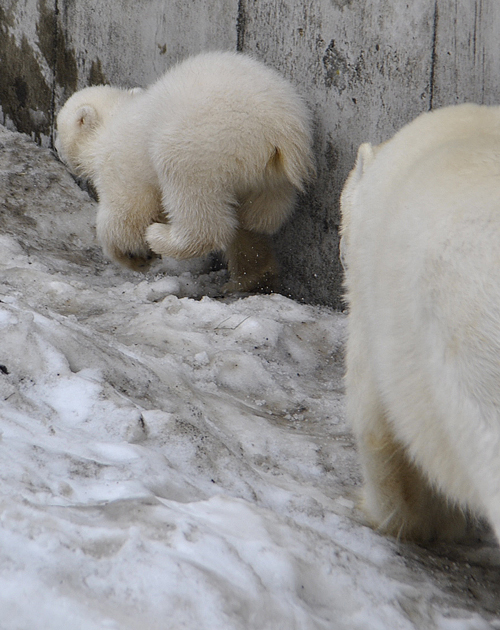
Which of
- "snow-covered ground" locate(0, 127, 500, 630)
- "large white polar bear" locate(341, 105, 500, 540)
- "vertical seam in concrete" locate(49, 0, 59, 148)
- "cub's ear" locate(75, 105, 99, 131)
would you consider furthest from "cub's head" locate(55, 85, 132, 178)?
"large white polar bear" locate(341, 105, 500, 540)

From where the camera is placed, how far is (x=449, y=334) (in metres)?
1.11

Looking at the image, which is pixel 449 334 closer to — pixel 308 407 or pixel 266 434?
pixel 266 434

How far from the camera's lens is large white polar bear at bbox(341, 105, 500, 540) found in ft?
3.56

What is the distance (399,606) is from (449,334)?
0.60m

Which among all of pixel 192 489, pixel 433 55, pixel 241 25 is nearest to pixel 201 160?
pixel 241 25

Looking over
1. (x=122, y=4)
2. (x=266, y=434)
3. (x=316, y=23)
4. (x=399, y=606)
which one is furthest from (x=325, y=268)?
(x=399, y=606)

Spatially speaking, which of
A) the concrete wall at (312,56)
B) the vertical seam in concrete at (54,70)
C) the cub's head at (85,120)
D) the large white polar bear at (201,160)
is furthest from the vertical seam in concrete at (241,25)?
the vertical seam in concrete at (54,70)

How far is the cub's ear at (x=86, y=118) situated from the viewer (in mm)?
4439

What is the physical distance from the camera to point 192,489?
5.28 ft

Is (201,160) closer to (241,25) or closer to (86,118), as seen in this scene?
(241,25)

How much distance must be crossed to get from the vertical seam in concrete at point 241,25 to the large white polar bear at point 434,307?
2452 mm

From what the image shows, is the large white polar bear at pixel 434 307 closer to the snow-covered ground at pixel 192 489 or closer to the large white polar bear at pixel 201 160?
the snow-covered ground at pixel 192 489

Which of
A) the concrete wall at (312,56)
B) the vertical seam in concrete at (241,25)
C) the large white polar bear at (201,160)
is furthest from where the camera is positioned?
the vertical seam in concrete at (241,25)

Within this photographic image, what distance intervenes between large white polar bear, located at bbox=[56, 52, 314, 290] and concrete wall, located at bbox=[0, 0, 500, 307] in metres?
0.15
